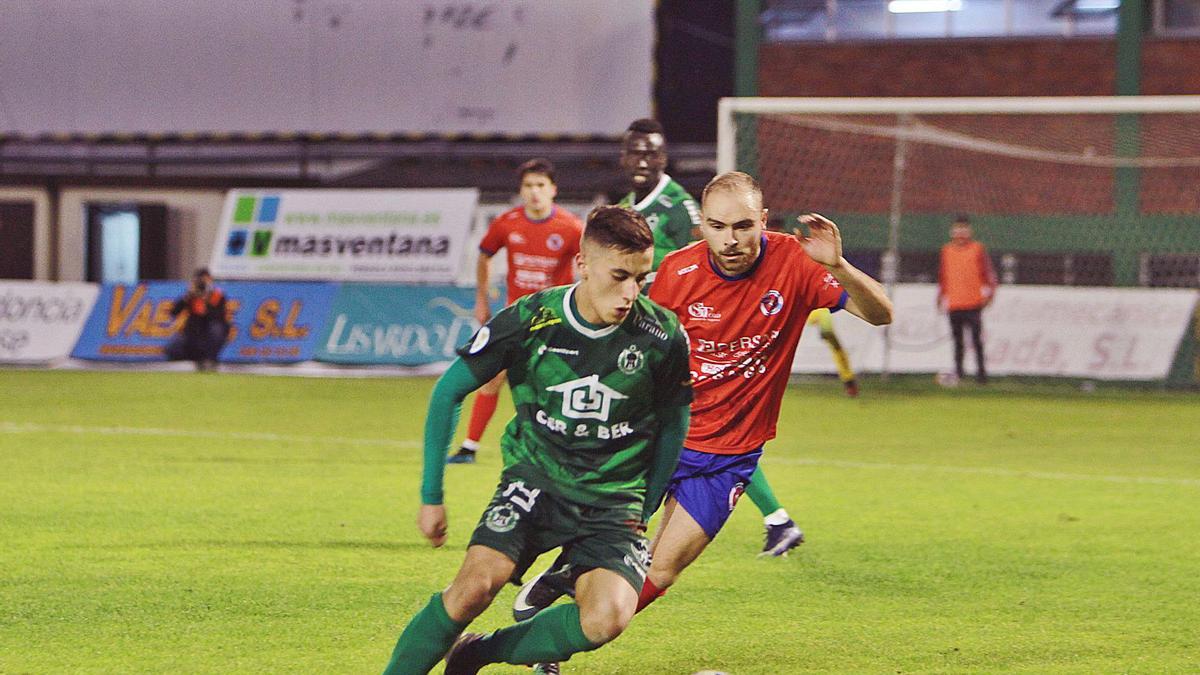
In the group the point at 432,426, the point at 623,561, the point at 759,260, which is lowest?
the point at 623,561

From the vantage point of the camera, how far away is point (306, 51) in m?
24.2

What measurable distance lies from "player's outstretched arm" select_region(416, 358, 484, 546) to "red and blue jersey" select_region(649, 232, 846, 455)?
127 cm

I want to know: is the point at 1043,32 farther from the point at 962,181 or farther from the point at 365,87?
the point at 365,87

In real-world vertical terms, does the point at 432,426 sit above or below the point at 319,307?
above

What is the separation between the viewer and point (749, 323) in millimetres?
5496

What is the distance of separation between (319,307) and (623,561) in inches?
663

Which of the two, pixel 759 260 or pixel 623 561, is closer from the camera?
pixel 623 561

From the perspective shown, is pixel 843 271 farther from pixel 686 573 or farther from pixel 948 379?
pixel 948 379

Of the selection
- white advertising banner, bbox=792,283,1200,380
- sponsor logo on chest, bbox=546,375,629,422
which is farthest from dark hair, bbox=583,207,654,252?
white advertising banner, bbox=792,283,1200,380

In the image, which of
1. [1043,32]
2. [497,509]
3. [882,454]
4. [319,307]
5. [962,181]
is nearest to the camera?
[497,509]

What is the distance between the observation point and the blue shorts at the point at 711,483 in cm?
530

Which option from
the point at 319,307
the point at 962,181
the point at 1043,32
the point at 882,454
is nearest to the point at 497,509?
the point at 882,454

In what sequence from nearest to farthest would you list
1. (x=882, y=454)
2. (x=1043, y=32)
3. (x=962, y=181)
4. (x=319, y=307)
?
(x=882, y=454) → (x=319, y=307) → (x=962, y=181) → (x=1043, y=32)

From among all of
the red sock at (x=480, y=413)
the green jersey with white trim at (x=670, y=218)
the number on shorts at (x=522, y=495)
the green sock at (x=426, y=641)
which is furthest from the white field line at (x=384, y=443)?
the green sock at (x=426, y=641)
